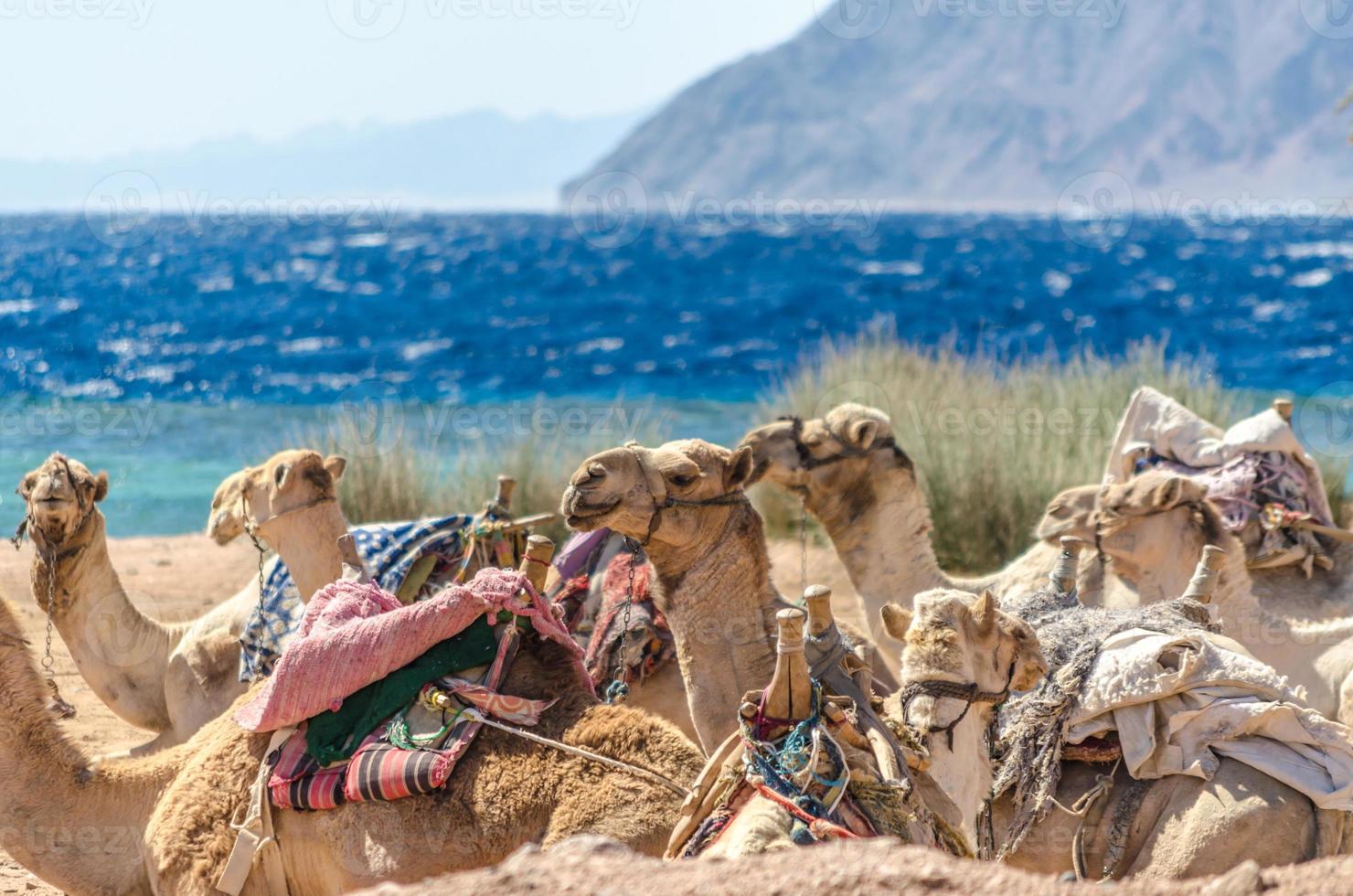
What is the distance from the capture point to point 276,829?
400 cm

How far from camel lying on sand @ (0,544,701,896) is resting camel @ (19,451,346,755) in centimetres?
158

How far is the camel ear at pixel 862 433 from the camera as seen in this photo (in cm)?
654

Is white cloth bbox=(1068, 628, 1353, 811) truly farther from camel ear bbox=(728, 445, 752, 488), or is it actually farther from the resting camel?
the resting camel

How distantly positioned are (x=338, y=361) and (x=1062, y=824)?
32753 mm

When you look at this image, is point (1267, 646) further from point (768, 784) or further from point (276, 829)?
point (276, 829)

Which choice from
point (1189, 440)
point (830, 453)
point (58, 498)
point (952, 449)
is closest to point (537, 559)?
point (830, 453)

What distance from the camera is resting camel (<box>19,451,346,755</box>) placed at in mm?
6055

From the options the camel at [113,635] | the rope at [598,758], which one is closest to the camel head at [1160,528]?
the rope at [598,758]

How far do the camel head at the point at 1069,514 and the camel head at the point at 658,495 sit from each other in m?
2.27

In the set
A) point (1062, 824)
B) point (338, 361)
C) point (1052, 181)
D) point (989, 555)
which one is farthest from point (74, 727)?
point (1052, 181)

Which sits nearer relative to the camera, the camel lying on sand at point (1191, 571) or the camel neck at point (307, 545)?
the camel lying on sand at point (1191, 571)

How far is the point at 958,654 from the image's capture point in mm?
3967

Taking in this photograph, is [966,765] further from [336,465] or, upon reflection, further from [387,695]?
[336,465]

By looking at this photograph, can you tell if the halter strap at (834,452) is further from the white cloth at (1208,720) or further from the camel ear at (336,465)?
the white cloth at (1208,720)
